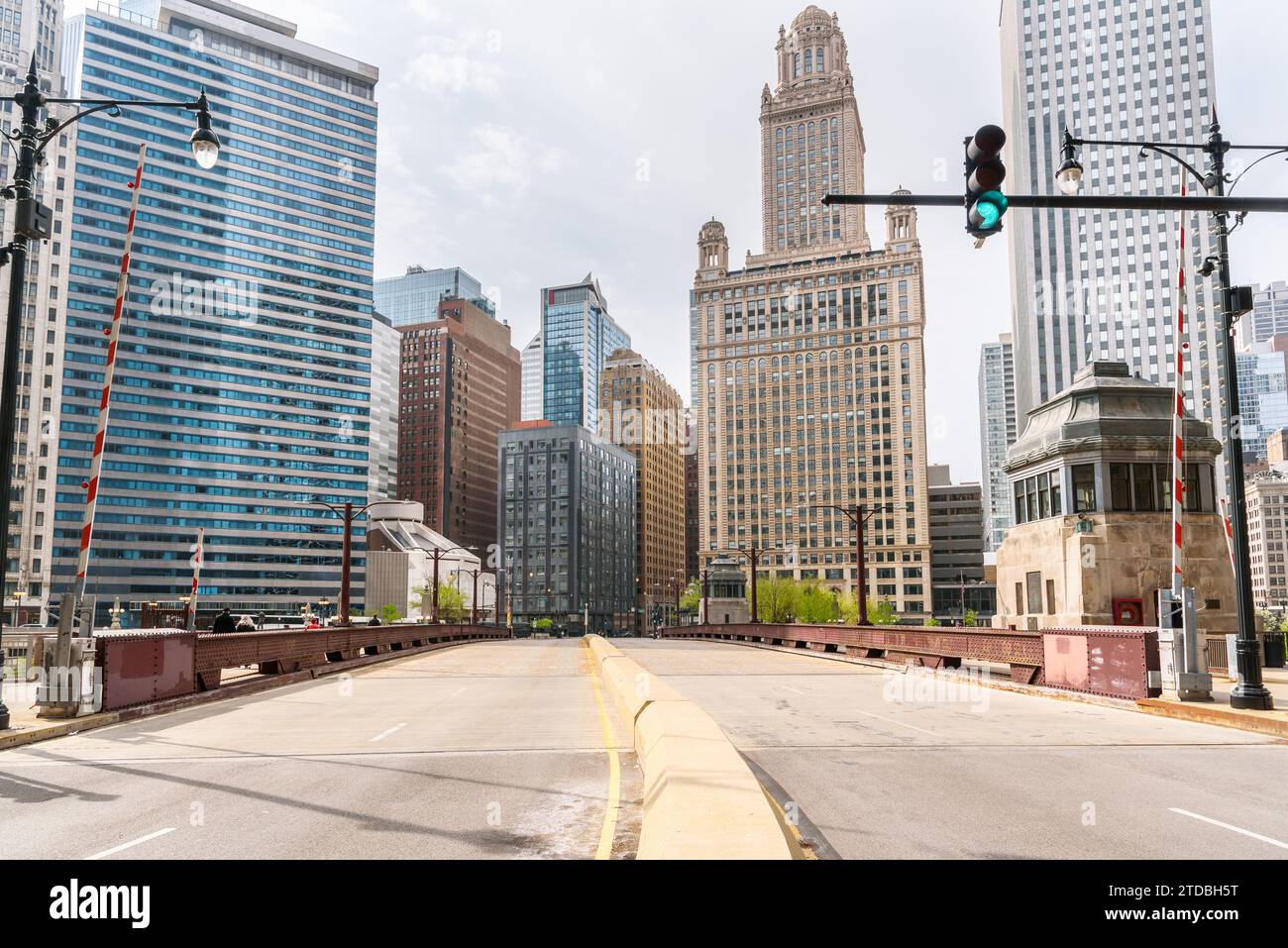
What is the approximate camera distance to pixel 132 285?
488 feet

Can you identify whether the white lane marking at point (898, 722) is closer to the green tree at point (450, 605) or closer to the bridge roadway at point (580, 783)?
the bridge roadway at point (580, 783)

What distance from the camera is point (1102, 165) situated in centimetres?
15400

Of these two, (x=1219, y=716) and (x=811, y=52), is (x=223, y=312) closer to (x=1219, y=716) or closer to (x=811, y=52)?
(x=811, y=52)

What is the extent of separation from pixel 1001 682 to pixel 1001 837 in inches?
716

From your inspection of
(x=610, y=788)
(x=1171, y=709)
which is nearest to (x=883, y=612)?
(x=1171, y=709)

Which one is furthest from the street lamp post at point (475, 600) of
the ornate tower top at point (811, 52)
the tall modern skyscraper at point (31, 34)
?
the ornate tower top at point (811, 52)

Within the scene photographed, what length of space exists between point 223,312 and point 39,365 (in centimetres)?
3733

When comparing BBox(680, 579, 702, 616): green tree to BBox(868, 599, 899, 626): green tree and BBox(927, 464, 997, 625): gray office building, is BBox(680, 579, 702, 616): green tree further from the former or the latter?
BBox(927, 464, 997, 625): gray office building

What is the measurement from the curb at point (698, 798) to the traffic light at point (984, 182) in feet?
20.7

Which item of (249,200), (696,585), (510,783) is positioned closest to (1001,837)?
(510,783)

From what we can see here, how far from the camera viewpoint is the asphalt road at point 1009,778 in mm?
7074

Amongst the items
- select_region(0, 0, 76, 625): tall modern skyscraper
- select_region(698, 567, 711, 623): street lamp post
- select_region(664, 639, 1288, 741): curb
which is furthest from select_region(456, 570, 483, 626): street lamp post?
select_region(0, 0, 76, 625): tall modern skyscraper
